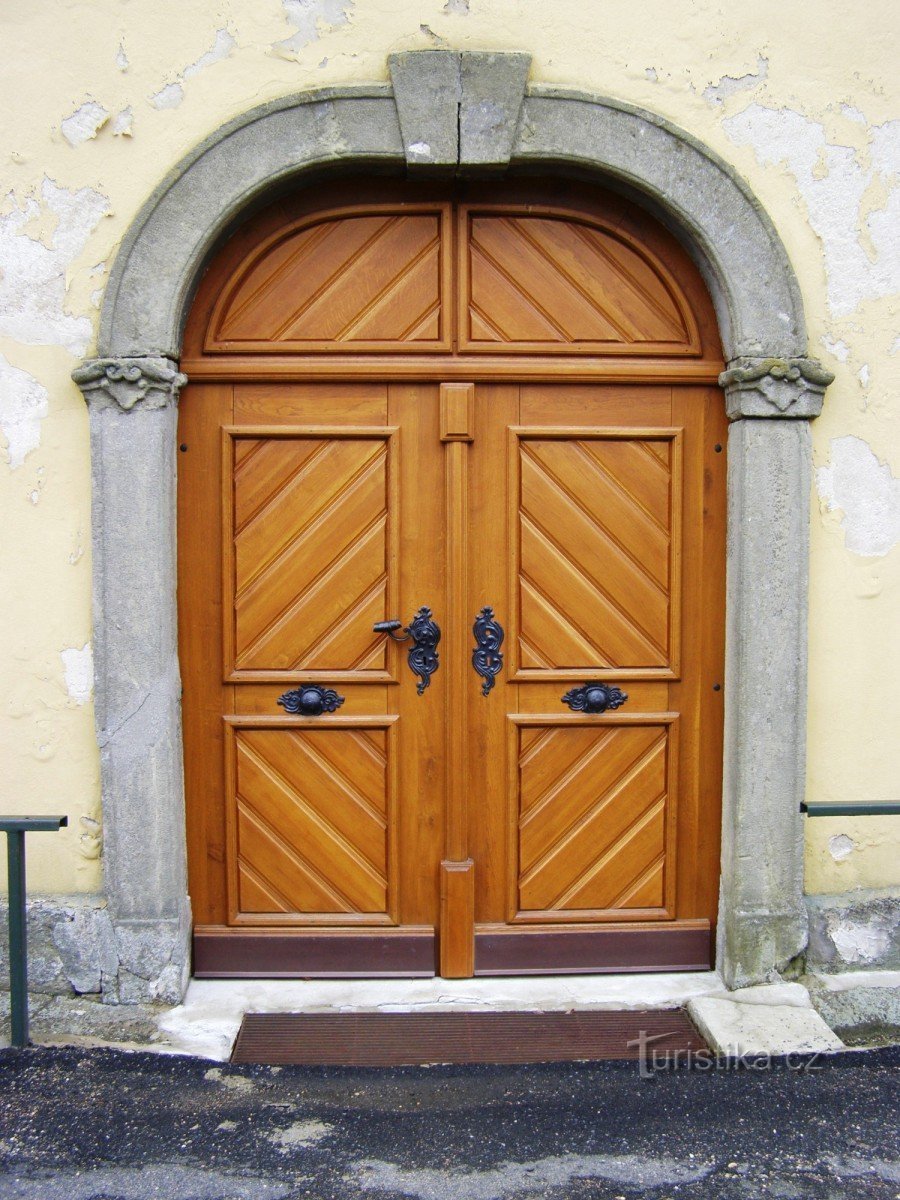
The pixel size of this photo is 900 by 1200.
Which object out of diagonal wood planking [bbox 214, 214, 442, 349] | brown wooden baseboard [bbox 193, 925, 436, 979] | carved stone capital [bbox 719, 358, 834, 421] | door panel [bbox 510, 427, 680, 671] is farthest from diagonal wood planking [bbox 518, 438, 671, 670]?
brown wooden baseboard [bbox 193, 925, 436, 979]

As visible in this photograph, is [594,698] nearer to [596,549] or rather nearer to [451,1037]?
[596,549]

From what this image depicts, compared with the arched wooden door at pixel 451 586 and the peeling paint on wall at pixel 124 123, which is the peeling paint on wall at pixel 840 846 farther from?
the peeling paint on wall at pixel 124 123

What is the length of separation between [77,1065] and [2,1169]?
462 mm

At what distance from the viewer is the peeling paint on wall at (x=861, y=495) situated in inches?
141

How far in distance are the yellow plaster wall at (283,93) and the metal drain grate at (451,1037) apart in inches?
34.6

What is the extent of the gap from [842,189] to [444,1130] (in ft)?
11.4

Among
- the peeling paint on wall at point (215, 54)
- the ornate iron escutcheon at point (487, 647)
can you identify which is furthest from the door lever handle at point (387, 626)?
the peeling paint on wall at point (215, 54)

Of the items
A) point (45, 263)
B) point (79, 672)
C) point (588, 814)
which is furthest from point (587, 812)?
point (45, 263)

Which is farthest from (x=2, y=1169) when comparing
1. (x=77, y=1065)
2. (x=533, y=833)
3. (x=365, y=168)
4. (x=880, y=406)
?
(x=880, y=406)

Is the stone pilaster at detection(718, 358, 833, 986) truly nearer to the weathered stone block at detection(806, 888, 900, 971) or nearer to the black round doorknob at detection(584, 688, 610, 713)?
the weathered stone block at detection(806, 888, 900, 971)

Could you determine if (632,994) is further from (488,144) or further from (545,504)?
(488,144)

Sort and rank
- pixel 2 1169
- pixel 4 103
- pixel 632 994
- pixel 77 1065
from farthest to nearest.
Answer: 1. pixel 632 994
2. pixel 4 103
3. pixel 77 1065
4. pixel 2 1169

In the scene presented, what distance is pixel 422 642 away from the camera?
369 cm

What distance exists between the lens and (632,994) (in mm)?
3637
